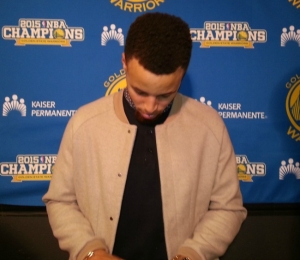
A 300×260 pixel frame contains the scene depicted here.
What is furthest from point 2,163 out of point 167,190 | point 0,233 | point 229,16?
point 229,16

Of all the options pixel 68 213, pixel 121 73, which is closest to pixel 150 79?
pixel 68 213

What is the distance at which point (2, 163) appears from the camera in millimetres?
1684

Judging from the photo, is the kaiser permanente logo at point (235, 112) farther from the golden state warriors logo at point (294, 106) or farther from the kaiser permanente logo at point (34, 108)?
the kaiser permanente logo at point (34, 108)

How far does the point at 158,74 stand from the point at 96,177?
40 cm

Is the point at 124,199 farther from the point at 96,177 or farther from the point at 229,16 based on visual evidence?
the point at 229,16

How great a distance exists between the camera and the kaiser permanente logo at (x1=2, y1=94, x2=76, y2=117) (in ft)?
5.42

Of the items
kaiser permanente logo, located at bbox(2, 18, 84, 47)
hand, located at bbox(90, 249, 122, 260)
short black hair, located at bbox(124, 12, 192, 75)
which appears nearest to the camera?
short black hair, located at bbox(124, 12, 192, 75)

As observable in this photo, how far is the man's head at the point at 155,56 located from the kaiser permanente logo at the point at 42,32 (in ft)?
2.62

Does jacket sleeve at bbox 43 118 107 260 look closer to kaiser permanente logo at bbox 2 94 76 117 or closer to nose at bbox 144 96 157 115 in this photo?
nose at bbox 144 96 157 115

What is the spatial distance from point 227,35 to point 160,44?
927mm

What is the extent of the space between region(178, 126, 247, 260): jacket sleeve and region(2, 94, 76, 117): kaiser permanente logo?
874mm

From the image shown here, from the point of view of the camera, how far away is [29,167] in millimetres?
1693

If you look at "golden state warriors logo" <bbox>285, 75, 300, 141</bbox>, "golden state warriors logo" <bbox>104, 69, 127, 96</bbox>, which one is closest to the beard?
"golden state warriors logo" <bbox>104, 69, 127, 96</bbox>

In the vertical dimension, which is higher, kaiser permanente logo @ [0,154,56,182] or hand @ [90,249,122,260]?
kaiser permanente logo @ [0,154,56,182]
